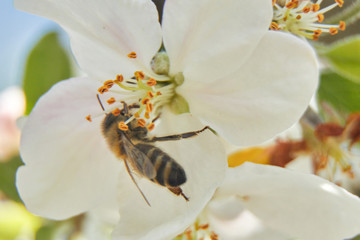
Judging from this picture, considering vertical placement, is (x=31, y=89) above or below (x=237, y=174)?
below

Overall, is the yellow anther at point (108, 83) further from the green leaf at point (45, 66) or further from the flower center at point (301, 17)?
the green leaf at point (45, 66)

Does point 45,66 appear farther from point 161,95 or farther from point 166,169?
point 166,169

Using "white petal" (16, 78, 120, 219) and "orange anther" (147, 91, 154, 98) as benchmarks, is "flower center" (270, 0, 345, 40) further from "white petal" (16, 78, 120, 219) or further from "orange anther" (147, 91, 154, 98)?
"white petal" (16, 78, 120, 219)

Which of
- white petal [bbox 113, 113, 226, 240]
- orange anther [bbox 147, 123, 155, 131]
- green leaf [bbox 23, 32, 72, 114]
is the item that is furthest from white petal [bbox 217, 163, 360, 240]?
green leaf [bbox 23, 32, 72, 114]

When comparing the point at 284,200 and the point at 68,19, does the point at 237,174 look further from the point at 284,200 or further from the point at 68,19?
the point at 68,19

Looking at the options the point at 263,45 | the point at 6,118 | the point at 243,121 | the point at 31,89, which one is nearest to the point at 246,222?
the point at 243,121

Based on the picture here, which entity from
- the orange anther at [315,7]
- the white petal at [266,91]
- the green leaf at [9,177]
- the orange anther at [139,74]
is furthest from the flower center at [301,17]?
the green leaf at [9,177]
